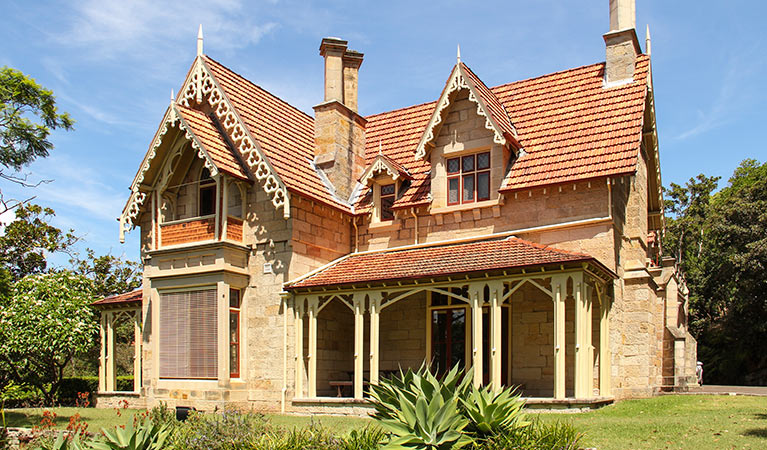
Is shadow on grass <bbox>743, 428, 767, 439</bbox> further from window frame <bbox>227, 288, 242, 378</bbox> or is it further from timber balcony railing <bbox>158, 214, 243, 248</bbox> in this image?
timber balcony railing <bbox>158, 214, 243, 248</bbox>

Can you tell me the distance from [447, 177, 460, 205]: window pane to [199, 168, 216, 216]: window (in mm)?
6881

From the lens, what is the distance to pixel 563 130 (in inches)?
802

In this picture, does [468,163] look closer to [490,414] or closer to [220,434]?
[490,414]

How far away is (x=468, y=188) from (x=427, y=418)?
11.4m

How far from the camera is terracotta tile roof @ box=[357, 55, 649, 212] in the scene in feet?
61.2

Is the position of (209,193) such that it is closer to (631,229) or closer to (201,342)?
(201,342)

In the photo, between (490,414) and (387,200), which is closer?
(490,414)

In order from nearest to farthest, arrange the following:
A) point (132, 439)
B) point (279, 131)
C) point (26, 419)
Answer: point (132, 439) < point (26, 419) < point (279, 131)

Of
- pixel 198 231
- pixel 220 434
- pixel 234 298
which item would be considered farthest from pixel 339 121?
pixel 220 434

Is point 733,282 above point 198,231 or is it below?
below

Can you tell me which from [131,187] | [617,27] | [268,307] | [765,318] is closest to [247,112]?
[131,187]

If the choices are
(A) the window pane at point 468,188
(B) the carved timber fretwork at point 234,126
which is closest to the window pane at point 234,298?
(B) the carved timber fretwork at point 234,126

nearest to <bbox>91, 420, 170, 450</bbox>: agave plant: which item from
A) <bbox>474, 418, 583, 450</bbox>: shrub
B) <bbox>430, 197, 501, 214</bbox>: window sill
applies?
<bbox>474, 418, 583, 450</bbox>: shrub

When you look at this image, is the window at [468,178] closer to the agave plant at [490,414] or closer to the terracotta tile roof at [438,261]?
the terracotta tile roof at [438,261]
